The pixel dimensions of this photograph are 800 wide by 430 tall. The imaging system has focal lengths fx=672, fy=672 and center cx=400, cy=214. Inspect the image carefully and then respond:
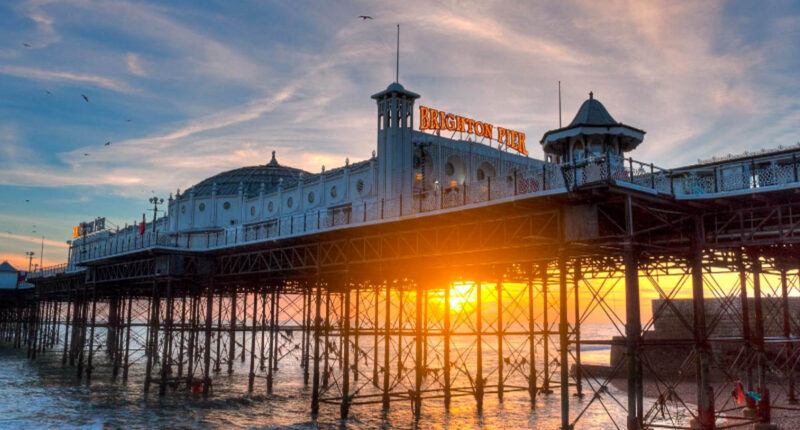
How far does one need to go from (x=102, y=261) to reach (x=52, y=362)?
27.6 metres

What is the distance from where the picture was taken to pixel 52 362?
7519 cm

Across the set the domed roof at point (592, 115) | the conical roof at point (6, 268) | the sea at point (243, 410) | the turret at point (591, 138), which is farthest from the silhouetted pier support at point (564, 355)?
the conical roof at point (6, 268)

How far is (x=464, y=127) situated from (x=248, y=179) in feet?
89.5

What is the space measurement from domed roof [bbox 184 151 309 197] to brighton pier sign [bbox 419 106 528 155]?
21845 mm

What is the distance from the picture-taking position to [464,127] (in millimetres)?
45969

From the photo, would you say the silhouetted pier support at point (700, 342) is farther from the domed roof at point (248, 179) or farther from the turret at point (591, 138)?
the domed roof at point (248, 179)

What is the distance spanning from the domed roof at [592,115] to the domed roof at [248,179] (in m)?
35.8

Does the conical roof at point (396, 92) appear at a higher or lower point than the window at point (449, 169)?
higher

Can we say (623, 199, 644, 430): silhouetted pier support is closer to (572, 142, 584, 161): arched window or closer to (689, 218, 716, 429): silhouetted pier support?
(689, 218, 716, 429): silhouetted pier support

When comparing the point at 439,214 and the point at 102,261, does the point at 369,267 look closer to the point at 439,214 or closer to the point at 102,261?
the point at 439,214

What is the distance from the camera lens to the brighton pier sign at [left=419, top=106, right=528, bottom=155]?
42956 millimetres

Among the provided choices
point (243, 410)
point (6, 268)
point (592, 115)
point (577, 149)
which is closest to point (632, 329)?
point (577, 149)

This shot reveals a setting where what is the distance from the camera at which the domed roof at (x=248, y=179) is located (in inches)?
2509

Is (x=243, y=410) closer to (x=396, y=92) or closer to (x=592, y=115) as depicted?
(x=396, y=92)
